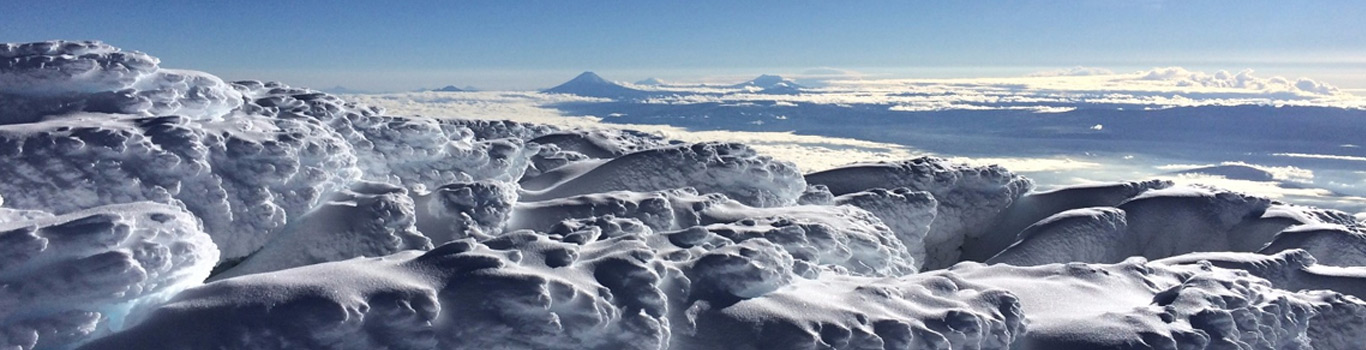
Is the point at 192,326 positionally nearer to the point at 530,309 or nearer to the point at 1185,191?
the point at 530,309

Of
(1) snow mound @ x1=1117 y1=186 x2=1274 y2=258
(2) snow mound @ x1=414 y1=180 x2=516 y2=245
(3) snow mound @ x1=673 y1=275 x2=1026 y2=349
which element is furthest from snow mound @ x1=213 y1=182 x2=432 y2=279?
(1) snow mound @ x1=1117 y1=186 x2=1274 y2=258

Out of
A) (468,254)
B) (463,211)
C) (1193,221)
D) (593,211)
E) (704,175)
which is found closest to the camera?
(468,254)

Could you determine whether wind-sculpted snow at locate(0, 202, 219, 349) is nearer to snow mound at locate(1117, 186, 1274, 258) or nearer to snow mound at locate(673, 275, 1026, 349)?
snow mound at locate(673, 275, 1026, 349)

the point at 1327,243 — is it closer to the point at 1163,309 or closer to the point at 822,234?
the point at 1163,309

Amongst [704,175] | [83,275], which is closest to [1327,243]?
[704,175]

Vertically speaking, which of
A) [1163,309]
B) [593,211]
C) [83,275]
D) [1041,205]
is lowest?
[1041,205]

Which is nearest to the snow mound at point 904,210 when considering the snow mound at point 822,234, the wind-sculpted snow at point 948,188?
the wind-sculpted snow at point 948,188
